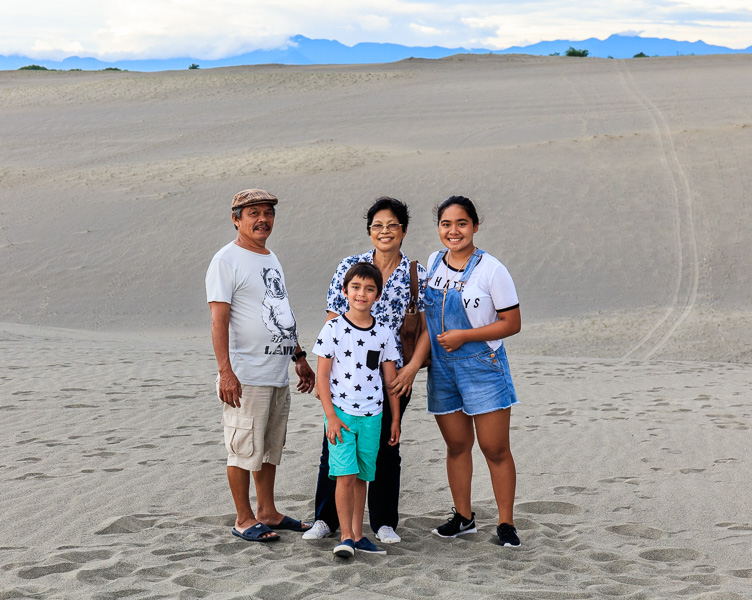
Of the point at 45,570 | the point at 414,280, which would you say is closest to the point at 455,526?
the point at 414,280

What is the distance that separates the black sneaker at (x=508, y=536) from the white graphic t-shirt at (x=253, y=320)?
1.48m

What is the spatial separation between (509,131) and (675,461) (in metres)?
21.2

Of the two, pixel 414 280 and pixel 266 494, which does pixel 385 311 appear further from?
pixel 266 494

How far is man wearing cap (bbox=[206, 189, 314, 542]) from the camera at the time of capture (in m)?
4.34

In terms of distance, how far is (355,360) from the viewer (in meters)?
4.15

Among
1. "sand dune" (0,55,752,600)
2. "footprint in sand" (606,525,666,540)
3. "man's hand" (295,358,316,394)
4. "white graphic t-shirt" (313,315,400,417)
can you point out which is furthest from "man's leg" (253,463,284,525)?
"footprint in sand" (606,525,666,540)

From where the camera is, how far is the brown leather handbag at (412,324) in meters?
4.28

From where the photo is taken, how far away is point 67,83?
36.9 meters

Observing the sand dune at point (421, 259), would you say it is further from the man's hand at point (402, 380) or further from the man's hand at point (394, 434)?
the man's hand at point (402, 380)

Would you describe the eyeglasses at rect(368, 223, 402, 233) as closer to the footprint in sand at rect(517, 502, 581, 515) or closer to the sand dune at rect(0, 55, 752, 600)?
the sand dune at rect(0, 55, 752, 600)

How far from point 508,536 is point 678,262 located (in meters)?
14.4

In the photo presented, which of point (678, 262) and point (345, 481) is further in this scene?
point (678, 262)

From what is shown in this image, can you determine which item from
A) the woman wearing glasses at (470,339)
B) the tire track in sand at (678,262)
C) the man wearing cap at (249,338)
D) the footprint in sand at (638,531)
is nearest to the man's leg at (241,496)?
the man wearing cap at (249,338)

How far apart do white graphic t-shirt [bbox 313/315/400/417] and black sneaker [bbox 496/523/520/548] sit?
3.38 feet
